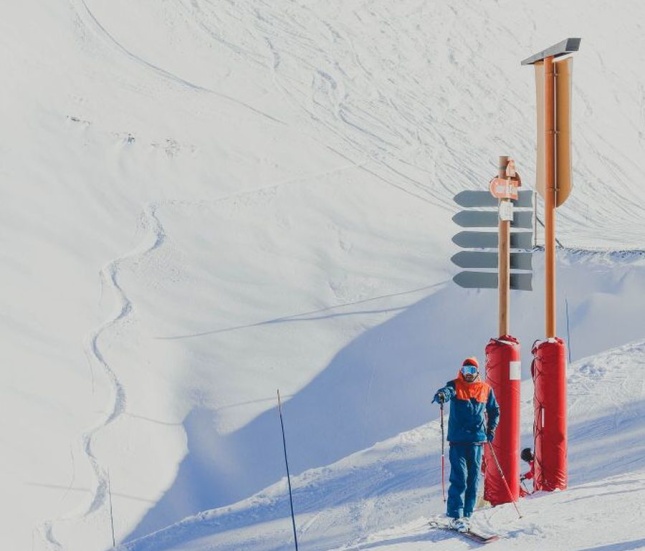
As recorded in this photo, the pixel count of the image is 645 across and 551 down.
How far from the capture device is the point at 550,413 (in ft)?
33.8

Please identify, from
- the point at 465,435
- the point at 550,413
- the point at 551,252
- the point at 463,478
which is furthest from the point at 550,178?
the point at 463,478

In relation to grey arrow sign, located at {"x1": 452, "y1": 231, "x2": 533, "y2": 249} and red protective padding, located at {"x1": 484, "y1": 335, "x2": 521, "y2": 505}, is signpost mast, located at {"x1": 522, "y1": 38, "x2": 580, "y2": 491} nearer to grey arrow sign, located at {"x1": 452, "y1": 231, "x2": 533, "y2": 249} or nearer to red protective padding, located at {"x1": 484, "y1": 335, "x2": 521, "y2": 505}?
red protective padding, located at {"x1": 484, "y1": 335, "x2": 521, "y2": 505}

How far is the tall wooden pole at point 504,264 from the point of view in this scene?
35.4 ft

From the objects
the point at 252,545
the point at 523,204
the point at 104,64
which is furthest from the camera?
the point at 104,64

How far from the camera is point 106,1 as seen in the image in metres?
33.1

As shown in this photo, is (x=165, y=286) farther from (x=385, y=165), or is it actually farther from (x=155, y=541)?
(x=155, y=541)

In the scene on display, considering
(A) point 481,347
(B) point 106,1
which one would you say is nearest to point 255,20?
(B) point 106,1

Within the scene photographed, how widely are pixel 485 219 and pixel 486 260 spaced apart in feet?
1.36

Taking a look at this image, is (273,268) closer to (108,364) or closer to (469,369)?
(108,364)

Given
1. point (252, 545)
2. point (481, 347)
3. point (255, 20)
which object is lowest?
point (252, 545)

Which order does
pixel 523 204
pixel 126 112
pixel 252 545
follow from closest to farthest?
1. pixel 523 204
2. pixel 252 545
3. pixel 126 112

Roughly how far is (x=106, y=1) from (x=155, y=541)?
73.2ft

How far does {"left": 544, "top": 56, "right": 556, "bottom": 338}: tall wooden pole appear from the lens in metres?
10.6

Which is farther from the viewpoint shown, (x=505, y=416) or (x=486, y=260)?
(x=486, y=260)
